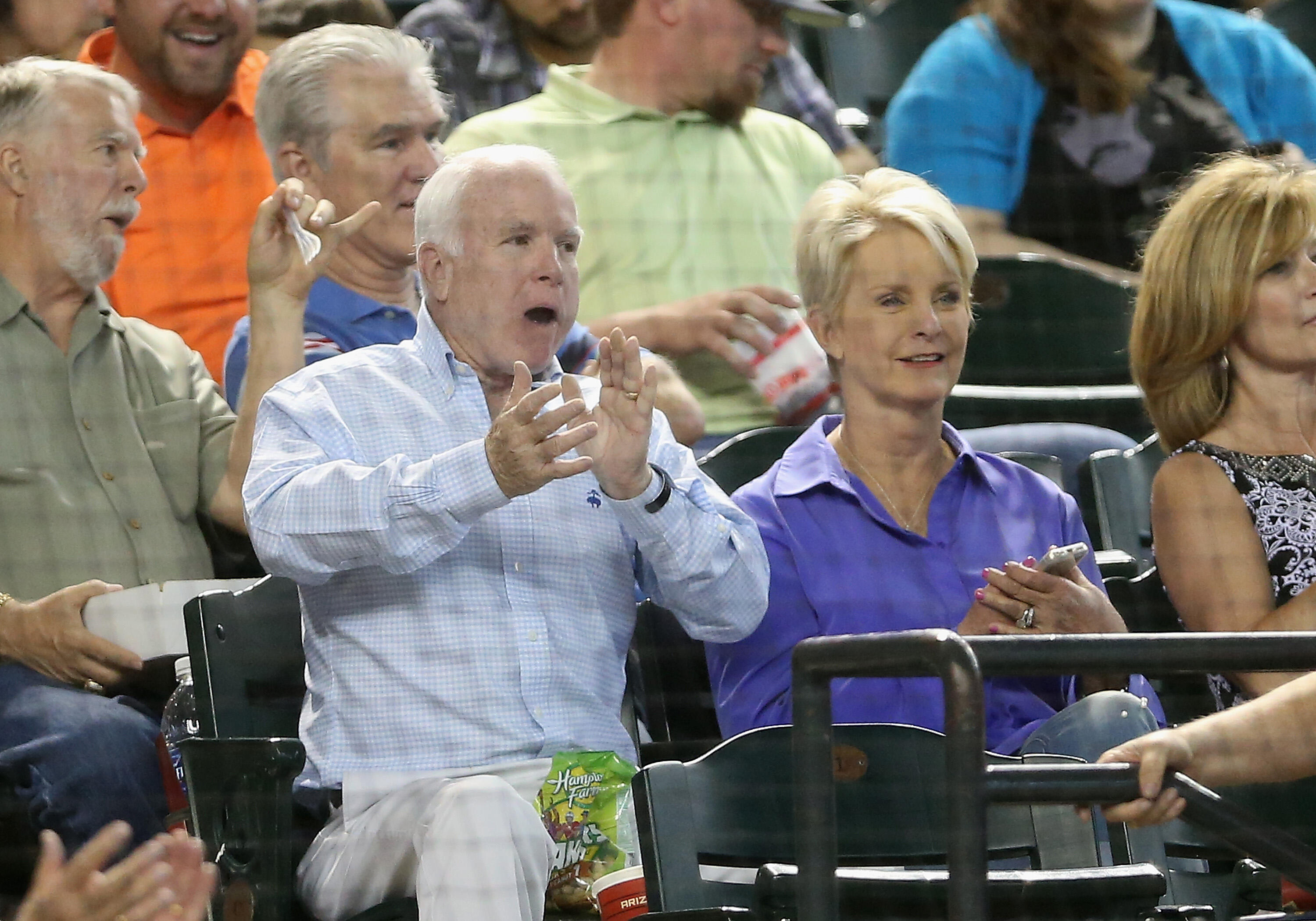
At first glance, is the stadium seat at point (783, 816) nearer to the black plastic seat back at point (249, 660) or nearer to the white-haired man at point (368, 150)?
the black plastic seat back at point (249, 660)

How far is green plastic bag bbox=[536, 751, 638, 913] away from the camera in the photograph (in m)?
1.92

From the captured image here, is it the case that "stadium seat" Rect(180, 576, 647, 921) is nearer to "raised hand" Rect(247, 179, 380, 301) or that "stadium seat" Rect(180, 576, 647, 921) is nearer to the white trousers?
the white trousers

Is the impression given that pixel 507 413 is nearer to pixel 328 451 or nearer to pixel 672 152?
pixel 328 451

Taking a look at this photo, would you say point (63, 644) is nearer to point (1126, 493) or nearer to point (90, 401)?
point (90, 401)

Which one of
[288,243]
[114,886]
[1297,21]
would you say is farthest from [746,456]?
[1297,21]

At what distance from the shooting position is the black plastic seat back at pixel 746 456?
7.89 ft

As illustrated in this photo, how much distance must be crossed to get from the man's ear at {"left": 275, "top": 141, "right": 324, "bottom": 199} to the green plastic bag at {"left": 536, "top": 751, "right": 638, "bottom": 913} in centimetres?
104

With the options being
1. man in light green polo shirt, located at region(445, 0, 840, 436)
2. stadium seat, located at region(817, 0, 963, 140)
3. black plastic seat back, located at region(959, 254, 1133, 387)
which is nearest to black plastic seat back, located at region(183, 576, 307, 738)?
man in light green polo shirt, located at region(445, 0, 840, 436)

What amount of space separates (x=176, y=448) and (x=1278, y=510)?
1385mm

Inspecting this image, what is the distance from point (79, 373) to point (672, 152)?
1059 millimetres

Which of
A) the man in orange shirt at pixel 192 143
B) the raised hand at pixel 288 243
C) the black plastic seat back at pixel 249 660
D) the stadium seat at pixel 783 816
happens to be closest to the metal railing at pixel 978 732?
the stadium seat at pixel 783 816

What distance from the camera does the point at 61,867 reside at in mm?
1341

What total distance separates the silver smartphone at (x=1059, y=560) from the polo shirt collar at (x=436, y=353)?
59 centimetres

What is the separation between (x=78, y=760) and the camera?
206 centimetres
